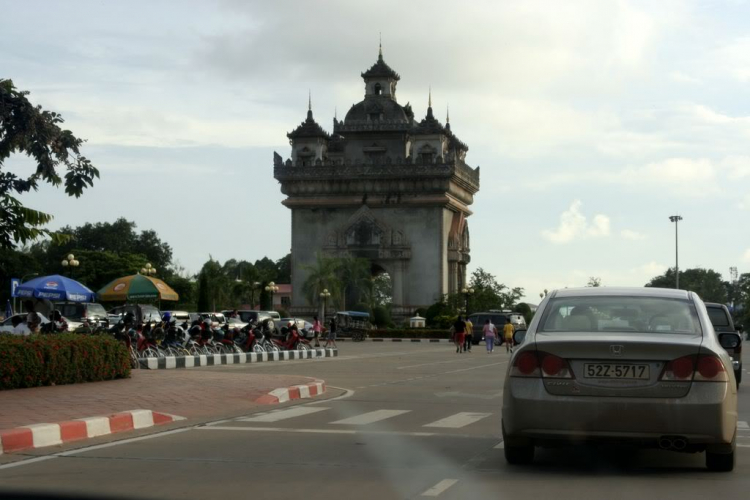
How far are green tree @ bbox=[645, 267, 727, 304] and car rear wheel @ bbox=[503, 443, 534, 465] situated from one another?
162 meters

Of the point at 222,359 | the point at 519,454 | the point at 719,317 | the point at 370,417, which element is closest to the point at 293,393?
the point at 370,417

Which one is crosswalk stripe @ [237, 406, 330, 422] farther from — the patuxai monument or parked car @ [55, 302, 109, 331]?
the patuxai monument

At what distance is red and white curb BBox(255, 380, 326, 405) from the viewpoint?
17.5m

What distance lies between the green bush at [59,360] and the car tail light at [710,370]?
1193 centimetres

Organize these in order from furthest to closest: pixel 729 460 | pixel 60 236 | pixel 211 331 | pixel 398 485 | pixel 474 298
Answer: pixel 474 298, pixel 211 331, pixel 60 236, pixel 729 460, pixel 398 485

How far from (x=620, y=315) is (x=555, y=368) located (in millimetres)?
1057

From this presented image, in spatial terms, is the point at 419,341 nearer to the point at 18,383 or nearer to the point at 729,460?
the point at 18,383

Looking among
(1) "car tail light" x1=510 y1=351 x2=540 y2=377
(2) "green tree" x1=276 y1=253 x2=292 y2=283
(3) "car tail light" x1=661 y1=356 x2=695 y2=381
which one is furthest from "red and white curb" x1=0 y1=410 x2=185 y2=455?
(2) "green tree" x1=276 y1=253 x2=292 y2=283

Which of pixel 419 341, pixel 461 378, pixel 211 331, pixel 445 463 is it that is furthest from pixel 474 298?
pixel 445 463

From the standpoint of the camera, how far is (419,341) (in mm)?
67812

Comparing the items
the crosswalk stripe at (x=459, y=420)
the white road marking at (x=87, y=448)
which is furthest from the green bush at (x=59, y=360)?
the crosswalk stripe at (x=459, y=420)

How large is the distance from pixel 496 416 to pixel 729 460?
230 inches

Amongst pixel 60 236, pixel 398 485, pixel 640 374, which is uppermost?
pixel 60 236

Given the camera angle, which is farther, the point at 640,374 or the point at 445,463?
the point at 445,463
